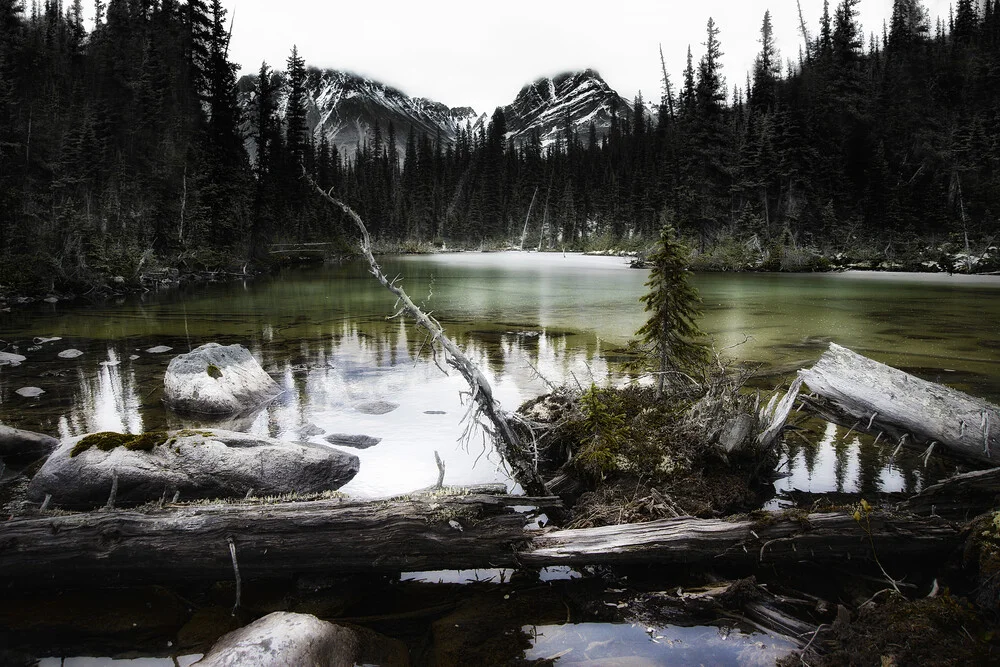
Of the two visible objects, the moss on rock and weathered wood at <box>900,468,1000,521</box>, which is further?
the moss on rock

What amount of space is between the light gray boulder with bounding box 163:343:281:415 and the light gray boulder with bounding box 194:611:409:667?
6.23 meters

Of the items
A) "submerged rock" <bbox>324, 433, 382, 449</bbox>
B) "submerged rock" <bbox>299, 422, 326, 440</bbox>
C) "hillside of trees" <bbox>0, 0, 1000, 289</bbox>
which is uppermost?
"hillside of trees" <bbox>0, 0, 1000, 289</bbox>

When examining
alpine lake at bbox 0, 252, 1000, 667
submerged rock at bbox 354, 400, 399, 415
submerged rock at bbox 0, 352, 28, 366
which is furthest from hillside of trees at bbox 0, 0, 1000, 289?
submerged rock at bbox 354, 400, 399, 415

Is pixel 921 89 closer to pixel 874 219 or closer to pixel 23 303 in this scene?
pixel 874 219

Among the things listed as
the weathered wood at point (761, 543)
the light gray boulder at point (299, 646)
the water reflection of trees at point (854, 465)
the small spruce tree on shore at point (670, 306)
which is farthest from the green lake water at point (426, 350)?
the light gray boulder at point (299, 646)

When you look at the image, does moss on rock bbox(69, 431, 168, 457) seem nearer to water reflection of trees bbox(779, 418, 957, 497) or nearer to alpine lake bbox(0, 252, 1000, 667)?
alpine lake bbox(0, 252, 1000, 667)

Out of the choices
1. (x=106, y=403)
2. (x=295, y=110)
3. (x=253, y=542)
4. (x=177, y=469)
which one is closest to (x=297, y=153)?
(x=295, y=110)

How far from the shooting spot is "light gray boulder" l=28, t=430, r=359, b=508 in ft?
18.3

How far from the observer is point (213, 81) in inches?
1719

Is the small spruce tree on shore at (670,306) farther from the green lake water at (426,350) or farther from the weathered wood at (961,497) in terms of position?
the weathered wood at (961,497)

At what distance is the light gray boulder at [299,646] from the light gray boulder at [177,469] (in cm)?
258

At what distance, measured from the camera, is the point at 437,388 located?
35.5 ft

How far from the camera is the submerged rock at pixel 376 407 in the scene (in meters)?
9.31

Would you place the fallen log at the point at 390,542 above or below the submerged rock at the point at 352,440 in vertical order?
above
